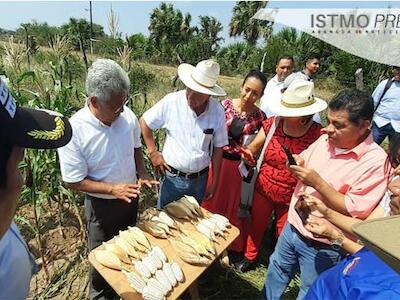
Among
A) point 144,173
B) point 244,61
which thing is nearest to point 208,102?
point 144,173

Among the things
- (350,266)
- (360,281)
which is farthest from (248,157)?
(360,281)

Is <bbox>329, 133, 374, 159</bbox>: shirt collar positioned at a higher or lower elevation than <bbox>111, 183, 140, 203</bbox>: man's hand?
higher

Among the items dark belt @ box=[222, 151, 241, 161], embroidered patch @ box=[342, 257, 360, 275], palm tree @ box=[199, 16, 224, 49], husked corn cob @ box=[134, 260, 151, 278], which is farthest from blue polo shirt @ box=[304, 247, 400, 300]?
palm tree @ box=[199, 16, 224, 49]

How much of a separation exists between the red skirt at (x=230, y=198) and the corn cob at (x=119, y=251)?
1.30m

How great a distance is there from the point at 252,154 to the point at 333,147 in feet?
2.70

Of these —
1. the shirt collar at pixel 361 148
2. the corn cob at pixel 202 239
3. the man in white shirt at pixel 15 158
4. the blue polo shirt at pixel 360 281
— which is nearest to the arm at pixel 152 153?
the corn cob at pixel 202 239

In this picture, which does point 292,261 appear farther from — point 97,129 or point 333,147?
point 97,129

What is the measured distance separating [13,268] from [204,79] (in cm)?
185

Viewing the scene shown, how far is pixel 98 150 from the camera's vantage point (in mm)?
2068

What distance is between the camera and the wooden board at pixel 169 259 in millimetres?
1632

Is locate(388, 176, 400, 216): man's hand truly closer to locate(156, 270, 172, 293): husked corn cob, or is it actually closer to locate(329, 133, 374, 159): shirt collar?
locate(329, 133, 374, 159): shirt collar

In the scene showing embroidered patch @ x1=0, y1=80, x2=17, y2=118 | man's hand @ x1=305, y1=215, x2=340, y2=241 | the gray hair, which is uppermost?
embroidered patch @ x1=0, y1=80, x2=17, y2=118

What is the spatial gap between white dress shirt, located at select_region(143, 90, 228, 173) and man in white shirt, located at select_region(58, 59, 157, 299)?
1.13 feet

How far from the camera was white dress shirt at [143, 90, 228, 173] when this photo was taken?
2.62 m
